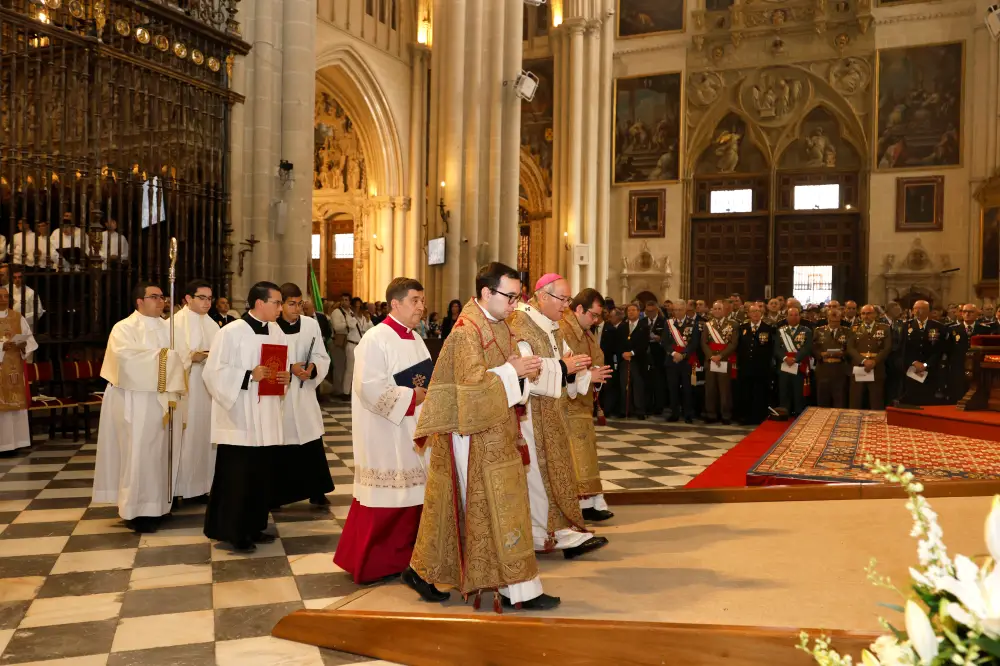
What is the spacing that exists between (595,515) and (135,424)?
313 centimetres

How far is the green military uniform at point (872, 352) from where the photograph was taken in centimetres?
1075

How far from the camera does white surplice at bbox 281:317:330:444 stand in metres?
5.90

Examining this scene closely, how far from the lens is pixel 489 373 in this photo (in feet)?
11.9

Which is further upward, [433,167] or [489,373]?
[433,167]

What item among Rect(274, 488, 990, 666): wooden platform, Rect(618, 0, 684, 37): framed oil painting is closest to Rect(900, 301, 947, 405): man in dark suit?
Rect(274, 488, 990, 666): wooden platform

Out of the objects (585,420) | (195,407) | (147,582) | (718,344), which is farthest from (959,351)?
(147,582)

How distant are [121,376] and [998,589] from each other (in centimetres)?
561

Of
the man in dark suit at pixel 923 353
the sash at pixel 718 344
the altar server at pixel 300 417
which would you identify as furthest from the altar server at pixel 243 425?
the man in dark suit at pixel 923 353

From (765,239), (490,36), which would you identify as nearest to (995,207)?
(765,239)

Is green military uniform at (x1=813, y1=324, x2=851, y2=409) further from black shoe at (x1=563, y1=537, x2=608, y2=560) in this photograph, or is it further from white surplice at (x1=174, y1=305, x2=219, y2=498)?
white surplice at (x1=174, y1=305, x2=219, y2=498)

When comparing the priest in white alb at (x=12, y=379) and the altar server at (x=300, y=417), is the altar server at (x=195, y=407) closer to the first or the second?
the altar server at (x=300, y=417)

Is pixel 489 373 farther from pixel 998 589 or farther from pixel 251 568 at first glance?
pixel 998 589

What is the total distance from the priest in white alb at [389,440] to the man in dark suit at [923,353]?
346 inches

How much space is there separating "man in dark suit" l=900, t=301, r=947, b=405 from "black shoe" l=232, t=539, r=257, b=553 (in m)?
9.07
